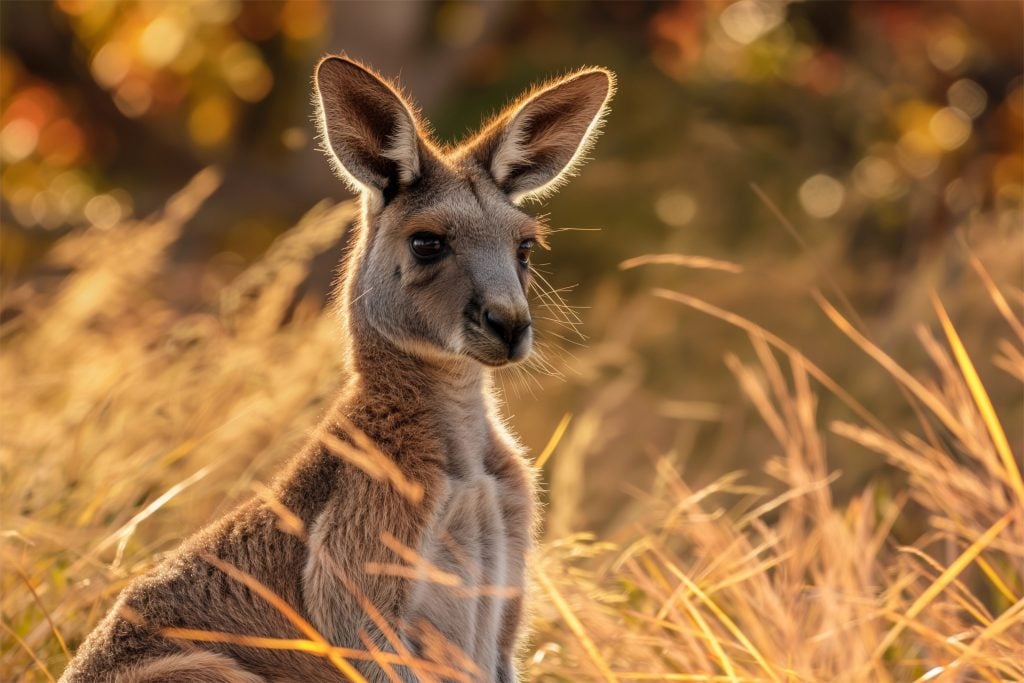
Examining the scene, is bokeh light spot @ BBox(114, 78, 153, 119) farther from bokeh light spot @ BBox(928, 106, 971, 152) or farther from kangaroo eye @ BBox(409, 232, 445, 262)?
kangaroo eye @ BBox(409, 232, 445, 262)

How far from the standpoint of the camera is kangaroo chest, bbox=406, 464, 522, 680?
373 centimetres

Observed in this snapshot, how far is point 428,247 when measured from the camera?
4.14 m

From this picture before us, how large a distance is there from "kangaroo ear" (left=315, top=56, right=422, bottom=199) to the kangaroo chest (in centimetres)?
100

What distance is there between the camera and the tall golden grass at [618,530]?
3.71 meters

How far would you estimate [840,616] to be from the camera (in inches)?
149

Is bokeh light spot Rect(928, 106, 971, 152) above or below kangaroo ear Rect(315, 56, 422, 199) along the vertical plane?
below

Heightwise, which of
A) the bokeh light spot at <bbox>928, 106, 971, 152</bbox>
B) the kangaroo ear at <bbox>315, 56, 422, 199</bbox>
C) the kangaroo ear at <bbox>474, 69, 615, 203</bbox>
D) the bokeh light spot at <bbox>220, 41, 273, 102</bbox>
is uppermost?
the bokeh light spot at <bbox>220, 41, 273, 102</bbox>

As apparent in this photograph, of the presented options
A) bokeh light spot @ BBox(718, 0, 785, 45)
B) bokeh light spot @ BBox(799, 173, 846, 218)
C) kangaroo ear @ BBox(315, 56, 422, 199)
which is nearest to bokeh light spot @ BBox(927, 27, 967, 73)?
bokeh light spot @ BBox(718, 0, 785, 45)

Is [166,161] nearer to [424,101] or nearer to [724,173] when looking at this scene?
[424,101]

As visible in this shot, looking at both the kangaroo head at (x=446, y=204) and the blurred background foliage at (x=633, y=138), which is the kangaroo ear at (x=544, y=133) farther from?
the blurred background foliage at (x=633, y=138)

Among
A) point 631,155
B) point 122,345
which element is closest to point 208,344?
point 122,345

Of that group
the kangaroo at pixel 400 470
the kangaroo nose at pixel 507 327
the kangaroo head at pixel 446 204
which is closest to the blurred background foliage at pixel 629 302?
the kangaroo at pixel 400 470

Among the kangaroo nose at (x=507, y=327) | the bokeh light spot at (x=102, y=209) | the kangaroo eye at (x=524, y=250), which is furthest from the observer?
the bokeh light spot at (x=102, y=209)

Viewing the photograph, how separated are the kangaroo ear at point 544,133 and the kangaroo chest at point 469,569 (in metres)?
1.07
